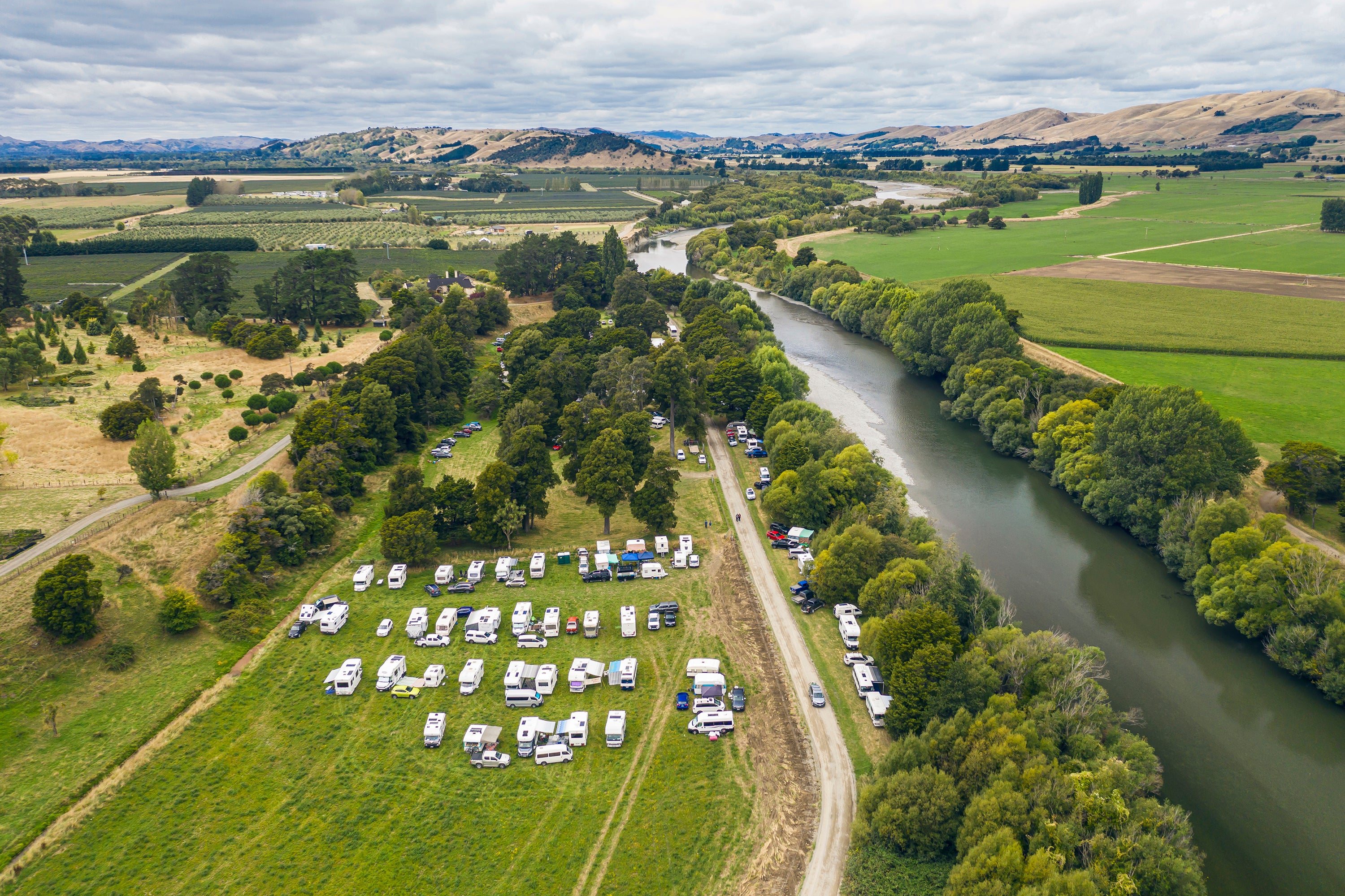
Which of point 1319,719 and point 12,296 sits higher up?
point 12,296

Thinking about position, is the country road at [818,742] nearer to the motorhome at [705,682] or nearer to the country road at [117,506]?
the motorhome at [705,682]

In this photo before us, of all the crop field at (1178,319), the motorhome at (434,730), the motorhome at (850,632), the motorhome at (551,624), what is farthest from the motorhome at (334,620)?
the crop field at (1178,319)

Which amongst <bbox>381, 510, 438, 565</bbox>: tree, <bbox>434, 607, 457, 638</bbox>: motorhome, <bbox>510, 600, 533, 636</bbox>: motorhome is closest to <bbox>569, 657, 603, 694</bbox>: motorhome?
<bbox>510, 600, 533, 636</bbox>: motorhome

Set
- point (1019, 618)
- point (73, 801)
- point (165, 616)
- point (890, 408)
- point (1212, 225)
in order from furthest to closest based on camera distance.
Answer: point (1212, 225)
point (890, 408)
point (1019, 618)
point (165, 616)
point (73, 801)

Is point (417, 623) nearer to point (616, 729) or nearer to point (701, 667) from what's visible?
point (616, 729)

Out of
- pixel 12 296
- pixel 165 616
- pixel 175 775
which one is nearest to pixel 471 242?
pixel 12 296

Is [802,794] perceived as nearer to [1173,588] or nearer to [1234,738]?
[1234,738]
